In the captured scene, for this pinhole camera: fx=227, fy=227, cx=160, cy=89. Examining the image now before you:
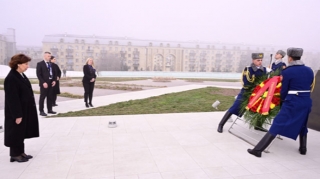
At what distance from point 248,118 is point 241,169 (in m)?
1.59

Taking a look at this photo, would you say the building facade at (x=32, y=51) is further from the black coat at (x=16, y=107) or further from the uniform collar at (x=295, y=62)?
the uniform collar at (x=295, y=62)

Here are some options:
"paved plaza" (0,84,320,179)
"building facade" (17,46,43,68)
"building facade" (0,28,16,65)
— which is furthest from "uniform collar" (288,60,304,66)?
"building facade" (17,46,43,68)

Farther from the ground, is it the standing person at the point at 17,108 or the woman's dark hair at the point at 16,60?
the woman's dark hair at the point at 16,60

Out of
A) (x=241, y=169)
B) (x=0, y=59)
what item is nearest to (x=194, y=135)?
(x=241, y=169)

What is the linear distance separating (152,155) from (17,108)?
2.26 m

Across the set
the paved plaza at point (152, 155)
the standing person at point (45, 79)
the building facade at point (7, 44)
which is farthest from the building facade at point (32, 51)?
the paved plaza at point (152, 155)

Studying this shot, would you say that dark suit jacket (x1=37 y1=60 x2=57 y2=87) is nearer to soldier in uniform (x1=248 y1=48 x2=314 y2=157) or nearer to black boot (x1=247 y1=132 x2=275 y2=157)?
black boot (x1=247 y1=132 x2=275 y2=157)

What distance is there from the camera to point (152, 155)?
393 centimetres

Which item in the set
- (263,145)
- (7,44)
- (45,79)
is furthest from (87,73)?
(7,44)

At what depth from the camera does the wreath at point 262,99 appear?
4.25m

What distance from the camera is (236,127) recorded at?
19.5 feet

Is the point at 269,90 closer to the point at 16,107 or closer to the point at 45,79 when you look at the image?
the point at 16,107

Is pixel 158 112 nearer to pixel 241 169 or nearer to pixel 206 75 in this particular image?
pixel 241 169

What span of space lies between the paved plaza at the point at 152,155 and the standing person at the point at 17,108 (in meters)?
0.31
